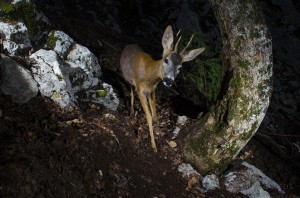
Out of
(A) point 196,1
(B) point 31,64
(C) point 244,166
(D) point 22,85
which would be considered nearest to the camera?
(D) point 22,85

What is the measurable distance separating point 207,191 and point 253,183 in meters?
0.85

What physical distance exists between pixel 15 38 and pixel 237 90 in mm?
A: 2899

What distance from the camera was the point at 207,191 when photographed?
4500mm

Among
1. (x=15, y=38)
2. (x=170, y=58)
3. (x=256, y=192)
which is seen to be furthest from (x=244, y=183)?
(x=15, y=38)

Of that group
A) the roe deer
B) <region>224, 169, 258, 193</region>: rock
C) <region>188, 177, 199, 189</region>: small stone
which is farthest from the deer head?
<region>224, 169, 258, 193</region>: rock

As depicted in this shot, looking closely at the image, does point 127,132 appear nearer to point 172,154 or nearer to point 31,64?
point 172,154

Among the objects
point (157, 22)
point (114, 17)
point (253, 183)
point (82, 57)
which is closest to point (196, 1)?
point (157, 22)

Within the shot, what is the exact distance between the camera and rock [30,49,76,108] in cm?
432

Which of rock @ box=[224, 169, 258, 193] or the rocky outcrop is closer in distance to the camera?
the rocky outcrop

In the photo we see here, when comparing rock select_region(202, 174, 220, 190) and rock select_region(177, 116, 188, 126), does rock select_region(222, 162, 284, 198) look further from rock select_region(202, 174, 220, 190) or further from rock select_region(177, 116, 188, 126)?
rock select_region(177, 116, 188, 126)

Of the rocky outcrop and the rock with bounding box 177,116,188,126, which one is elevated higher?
the rocky outcrop

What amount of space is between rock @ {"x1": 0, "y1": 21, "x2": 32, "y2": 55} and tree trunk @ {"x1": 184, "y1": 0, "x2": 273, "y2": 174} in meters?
2.47

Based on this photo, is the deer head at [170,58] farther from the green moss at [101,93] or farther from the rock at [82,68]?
the rock at [82,68]

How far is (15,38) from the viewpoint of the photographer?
4.39 meters
